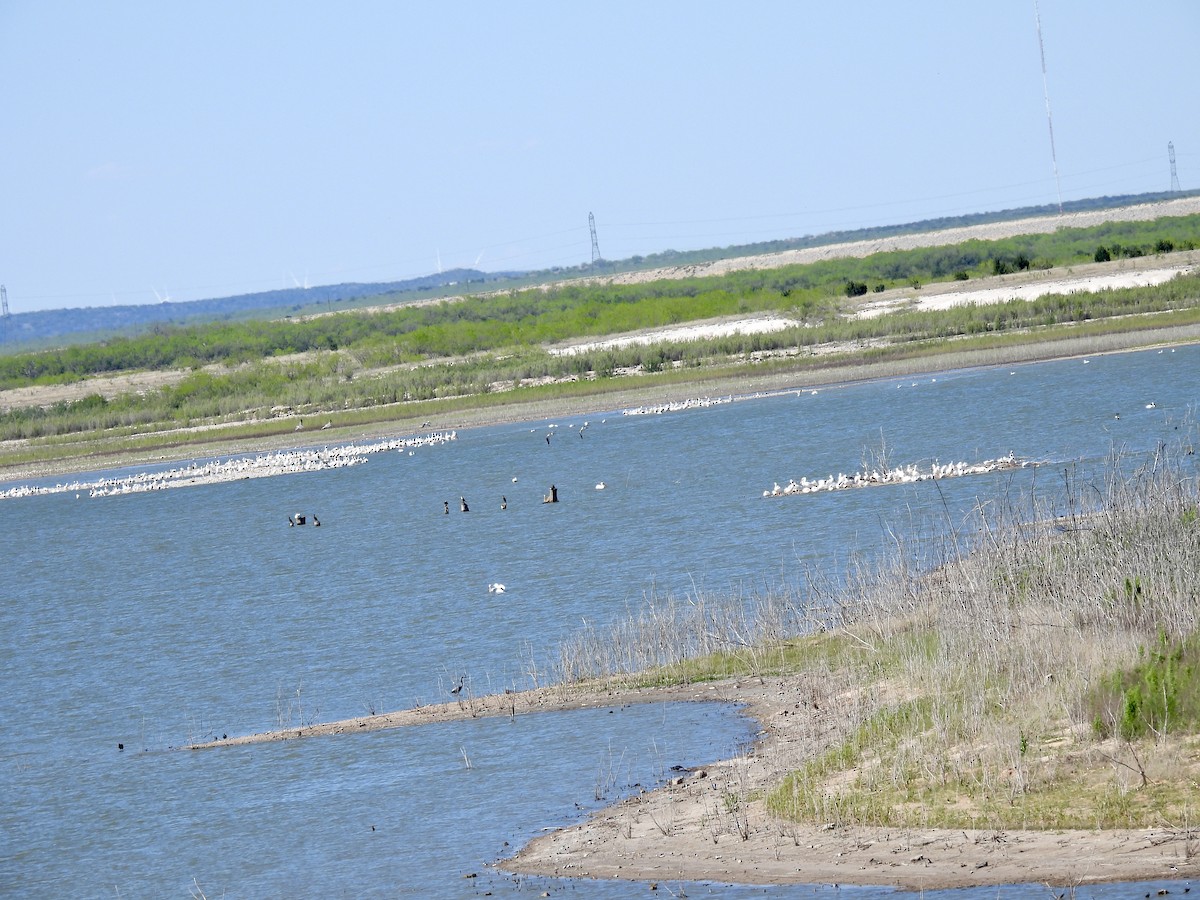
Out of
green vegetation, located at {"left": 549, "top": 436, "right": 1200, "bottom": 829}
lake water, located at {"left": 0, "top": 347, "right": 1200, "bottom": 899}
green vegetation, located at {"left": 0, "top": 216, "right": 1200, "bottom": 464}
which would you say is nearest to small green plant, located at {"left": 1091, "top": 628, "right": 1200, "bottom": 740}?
green vegetation, located at {"left": 549, "top": 436, "right": 1200, "bottom": 829}

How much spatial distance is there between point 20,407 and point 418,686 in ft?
270

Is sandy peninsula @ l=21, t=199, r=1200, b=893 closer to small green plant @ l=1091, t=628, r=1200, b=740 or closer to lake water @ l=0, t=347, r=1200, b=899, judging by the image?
lake water @ l=0, t=347, r=1200, b=899

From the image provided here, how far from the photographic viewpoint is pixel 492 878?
38.1 feet

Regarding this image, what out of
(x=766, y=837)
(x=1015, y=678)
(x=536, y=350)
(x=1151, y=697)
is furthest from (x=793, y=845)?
(x=536, y=350)

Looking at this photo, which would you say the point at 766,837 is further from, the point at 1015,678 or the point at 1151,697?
the point at 1151,697

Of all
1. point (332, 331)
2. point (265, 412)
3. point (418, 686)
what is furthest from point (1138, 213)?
point (418, 686)

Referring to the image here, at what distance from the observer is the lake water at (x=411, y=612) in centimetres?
1366

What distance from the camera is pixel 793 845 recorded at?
36.2 feet

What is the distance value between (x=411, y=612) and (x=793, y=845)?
47.0 feet

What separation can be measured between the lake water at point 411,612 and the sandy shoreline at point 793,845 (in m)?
0.34

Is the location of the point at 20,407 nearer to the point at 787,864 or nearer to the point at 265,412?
the point at 265,412

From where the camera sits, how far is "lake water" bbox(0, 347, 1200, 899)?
13.7 m

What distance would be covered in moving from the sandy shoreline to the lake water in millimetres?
339

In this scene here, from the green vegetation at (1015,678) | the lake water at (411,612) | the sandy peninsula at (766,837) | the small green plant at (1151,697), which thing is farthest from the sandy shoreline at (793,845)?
the small green plant at (1151,697)
